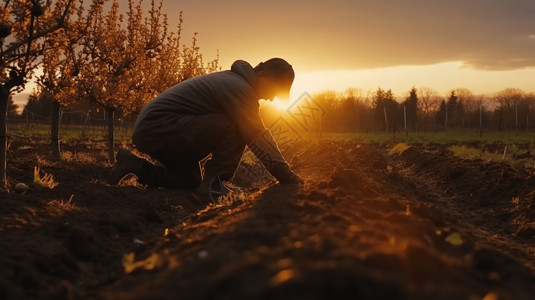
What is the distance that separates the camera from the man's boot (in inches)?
222

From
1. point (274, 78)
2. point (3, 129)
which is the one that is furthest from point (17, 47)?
point (274, 78)

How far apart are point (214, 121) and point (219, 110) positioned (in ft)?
0.78

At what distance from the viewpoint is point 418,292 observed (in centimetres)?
149

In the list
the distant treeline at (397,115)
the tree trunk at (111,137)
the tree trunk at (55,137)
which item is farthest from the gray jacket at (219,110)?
the distant treeline at (397,115)

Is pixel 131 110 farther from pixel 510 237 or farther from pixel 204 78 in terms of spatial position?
pixel 510 237

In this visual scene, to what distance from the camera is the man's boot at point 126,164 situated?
5.64 metres

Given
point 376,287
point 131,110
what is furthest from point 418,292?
point 131,110

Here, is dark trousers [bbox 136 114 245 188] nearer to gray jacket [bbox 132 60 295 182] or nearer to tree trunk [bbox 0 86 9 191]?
gray jacket [bbox 132 60 295 182]

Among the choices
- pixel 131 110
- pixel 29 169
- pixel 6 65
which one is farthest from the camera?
pixel 131 110

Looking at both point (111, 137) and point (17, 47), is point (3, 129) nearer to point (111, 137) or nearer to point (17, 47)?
point (17, 47)

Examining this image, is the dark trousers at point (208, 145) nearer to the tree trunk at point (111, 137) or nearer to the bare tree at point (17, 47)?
the bare tree at point (17, 47)

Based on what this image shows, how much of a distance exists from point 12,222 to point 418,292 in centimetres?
328

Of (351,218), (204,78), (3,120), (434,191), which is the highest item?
(204,78)

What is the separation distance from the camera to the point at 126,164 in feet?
18.7
